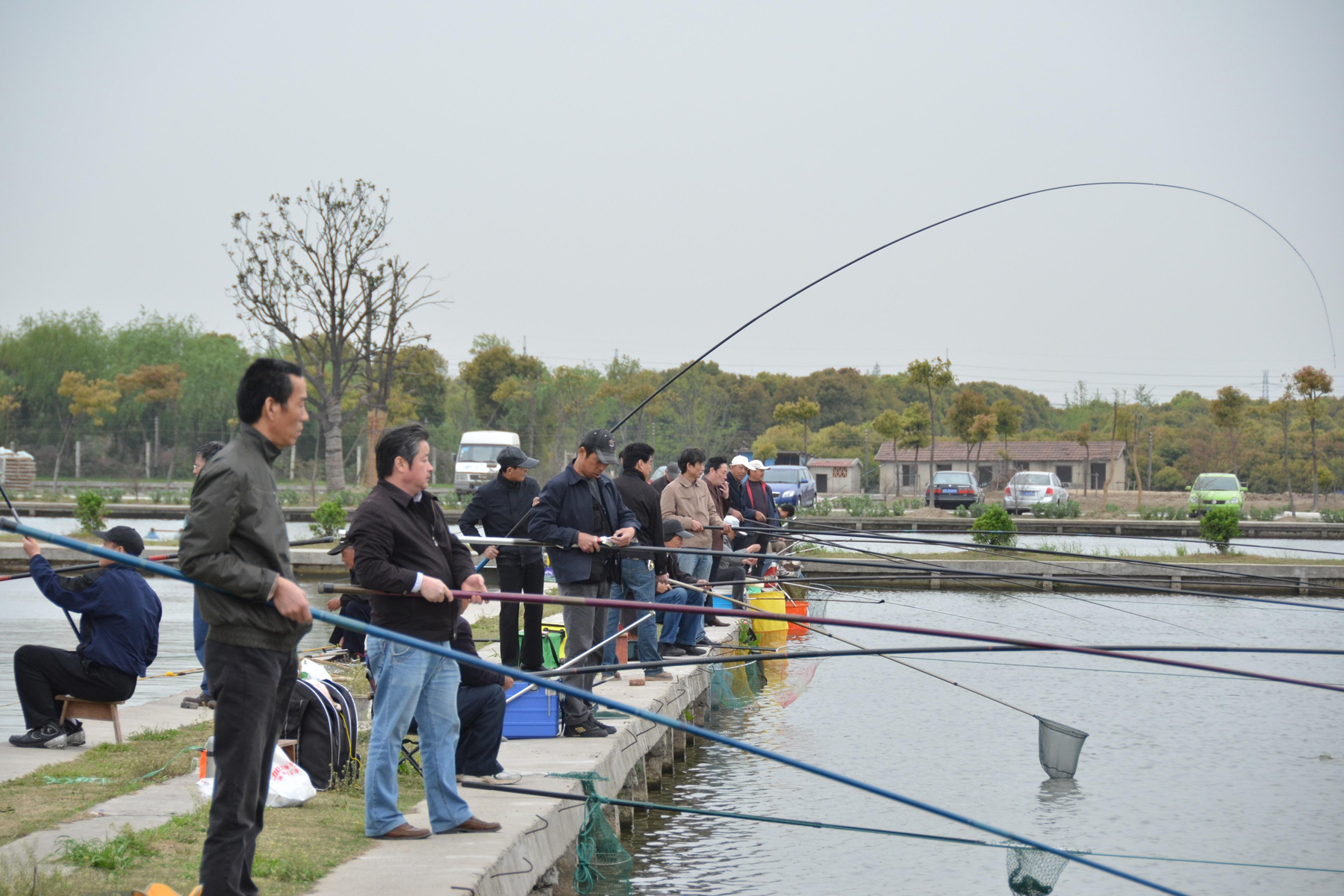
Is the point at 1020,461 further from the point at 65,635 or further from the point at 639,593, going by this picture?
the point at 639,593

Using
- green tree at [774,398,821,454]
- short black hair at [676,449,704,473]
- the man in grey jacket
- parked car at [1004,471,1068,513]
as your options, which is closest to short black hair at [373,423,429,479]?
the man in grey jacket

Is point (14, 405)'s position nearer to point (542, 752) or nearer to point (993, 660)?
point (993, 660)

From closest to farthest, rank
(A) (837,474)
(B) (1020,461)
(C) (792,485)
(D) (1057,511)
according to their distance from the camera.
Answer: (C) (792,485)
(D) (1057,511)
(A) (837,474)
(B) (1020,461)

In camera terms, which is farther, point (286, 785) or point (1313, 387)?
point (1313, 387)

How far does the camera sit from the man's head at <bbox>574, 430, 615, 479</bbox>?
7.32m

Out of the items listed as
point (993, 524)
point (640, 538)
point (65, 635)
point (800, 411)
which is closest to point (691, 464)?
point (640, 538)

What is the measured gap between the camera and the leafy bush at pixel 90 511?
21.1 metres

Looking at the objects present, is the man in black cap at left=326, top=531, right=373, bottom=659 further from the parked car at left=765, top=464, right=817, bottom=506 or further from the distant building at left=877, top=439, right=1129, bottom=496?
the distant building at left=877, top=439, right=1129, bottom=496

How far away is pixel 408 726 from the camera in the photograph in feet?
15.9

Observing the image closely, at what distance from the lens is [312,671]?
6066mm

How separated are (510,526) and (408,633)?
4248mm

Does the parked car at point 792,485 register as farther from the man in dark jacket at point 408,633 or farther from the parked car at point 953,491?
the man in dark jacket at point 408,633

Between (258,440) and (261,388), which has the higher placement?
(261,388)

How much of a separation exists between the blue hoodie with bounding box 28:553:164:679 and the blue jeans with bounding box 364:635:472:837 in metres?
2.16
